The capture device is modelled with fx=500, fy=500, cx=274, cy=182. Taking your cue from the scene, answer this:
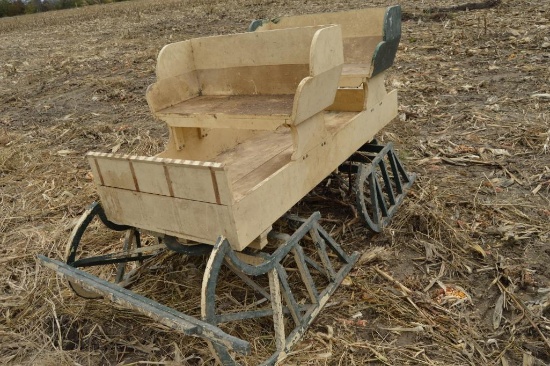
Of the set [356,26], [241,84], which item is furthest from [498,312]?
[356,26]

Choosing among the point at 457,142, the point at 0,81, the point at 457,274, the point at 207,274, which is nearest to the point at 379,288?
the point at 457,274

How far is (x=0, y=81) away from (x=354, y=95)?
37.6 feet

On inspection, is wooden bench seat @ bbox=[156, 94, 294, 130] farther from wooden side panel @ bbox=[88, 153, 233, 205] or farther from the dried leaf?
the dried leaf

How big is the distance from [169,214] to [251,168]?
1.03 meters

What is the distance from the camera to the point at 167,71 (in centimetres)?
397

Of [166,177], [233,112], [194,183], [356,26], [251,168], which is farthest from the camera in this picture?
[356,26]

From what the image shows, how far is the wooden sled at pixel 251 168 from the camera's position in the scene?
2891 mm

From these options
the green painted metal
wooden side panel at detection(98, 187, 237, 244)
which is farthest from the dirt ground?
the green painted metal

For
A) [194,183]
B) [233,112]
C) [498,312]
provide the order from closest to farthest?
1. [194,183]
2. [498,312]
3. [233,112]

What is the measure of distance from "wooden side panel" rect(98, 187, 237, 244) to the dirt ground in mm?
808

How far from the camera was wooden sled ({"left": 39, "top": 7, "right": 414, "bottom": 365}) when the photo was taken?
289 cm

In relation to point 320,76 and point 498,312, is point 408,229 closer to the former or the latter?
point 498,312

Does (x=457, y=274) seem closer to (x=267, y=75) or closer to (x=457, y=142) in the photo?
(x=267, y=75)

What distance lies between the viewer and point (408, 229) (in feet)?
14.8
